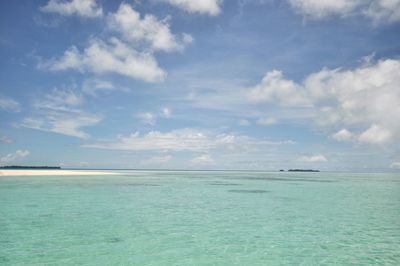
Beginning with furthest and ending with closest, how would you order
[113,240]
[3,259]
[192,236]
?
[192,236]
[113,240]
[3,259]

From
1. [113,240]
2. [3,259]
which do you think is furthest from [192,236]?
[3,259]

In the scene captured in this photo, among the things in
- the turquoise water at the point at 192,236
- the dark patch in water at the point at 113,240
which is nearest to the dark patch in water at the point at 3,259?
the turquoise water at the point at 192,236

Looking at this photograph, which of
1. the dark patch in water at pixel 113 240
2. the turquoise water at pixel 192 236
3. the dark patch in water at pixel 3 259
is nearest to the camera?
the dark patch in water at pixel 3 259

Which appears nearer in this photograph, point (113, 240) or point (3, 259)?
point (3, 259)

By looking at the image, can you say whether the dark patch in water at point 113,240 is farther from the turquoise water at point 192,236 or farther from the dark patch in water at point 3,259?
the dark patch in water at point 3,259

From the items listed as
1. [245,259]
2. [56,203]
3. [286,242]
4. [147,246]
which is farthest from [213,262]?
[56,203]

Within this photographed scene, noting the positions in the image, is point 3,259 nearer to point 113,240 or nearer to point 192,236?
point 113,240

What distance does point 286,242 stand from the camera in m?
15.5

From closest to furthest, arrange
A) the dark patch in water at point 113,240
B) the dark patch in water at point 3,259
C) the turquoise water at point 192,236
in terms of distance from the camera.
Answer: the dark patch in water at point 3,259, the turquoise water at point 192,236, the dark patch in water at point 113,240

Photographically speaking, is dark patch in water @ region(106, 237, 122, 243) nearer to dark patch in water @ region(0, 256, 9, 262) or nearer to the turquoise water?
the turquoise water

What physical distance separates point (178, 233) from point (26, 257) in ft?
24.3

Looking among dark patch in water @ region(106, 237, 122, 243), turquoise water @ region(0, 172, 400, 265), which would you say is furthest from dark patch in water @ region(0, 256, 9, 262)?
dark patch in water @ region(106, 237, 122, 243)

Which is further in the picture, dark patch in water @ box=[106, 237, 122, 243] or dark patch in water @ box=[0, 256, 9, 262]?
dark patch in water @ box=[106, 237, 122, 243]

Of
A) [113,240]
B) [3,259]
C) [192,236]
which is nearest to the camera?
[3,259]
